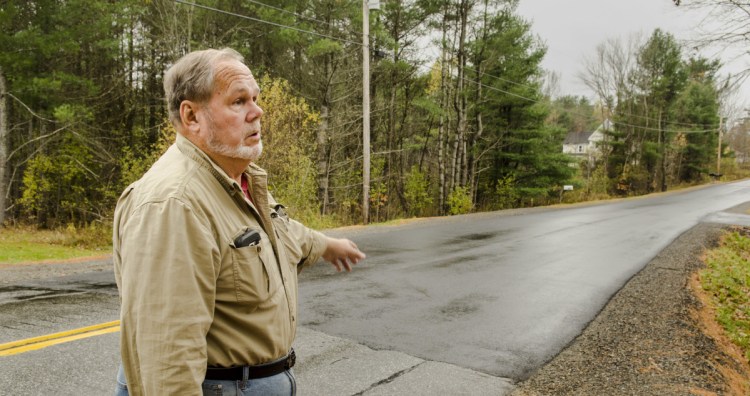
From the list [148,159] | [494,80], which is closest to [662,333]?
[148,159]

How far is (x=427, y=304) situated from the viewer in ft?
21.6

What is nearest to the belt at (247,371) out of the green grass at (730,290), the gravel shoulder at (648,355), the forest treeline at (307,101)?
the gravel shoulder at (648,355)

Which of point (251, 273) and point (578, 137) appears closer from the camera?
point (251, 273)

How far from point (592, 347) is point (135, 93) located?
22231 millimetres

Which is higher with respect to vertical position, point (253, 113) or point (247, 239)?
point (253, 113)

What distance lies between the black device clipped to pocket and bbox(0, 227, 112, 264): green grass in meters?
10.1

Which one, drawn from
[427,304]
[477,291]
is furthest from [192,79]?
[477,291]

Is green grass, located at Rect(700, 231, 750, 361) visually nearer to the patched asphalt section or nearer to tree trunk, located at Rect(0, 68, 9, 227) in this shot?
the patched asphalt section

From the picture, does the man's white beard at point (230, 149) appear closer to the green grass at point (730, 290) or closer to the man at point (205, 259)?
the man at point (205, 259)

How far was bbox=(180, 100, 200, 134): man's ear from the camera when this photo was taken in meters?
1.71

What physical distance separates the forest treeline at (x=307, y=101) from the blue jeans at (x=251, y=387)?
42.9 feet

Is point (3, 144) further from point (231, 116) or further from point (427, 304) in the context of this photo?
point (231, 116)

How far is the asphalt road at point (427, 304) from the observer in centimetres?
447

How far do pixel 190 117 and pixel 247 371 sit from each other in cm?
89
